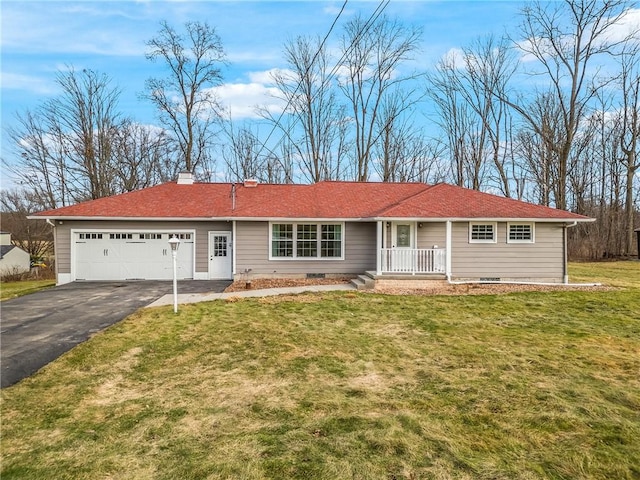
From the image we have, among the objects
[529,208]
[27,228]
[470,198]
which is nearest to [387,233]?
[470,198]

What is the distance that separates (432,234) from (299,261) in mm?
5028

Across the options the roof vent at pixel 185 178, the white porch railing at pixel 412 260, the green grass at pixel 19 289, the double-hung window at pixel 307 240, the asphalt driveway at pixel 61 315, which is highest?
the roof vent at pixel 185 178

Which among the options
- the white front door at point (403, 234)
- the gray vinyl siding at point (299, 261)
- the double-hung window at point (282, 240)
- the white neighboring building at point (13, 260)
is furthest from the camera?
the white neighboring building at point (13, 260)

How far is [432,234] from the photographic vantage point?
13.7 meters

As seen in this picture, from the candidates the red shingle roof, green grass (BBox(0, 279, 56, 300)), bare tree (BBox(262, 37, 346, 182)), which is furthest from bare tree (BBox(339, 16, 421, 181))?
green grass (BBox(0, 279, 56, 300))

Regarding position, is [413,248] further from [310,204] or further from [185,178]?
[185,178]

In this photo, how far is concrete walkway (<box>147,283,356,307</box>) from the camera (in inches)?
406

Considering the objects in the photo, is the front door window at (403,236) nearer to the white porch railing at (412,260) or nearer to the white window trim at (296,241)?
the white porch railing at (412,260)

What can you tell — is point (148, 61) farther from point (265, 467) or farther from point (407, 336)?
point (265, 467)

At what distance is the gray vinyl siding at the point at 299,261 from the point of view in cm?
1406

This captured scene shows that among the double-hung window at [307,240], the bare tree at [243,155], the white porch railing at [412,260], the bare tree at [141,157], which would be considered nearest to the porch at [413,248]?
the white porch railing at [412,260]

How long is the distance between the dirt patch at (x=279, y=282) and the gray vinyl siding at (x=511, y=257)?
13.9 ft

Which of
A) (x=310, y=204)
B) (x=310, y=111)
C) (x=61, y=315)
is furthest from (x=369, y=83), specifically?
(x=61, y=315)

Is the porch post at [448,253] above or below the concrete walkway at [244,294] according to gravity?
above
